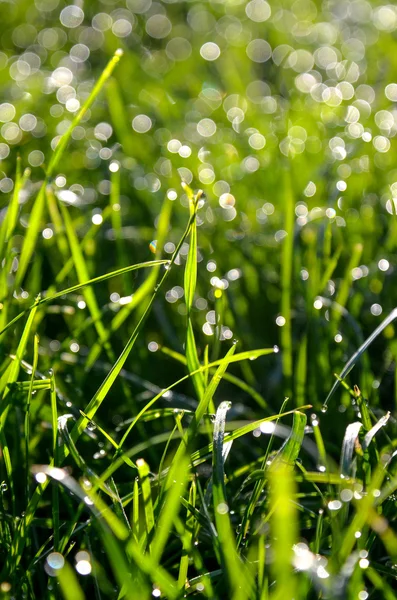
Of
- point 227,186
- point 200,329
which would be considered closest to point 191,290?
point 200,329

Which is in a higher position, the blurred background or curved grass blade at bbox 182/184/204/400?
curved grass blade at bbox 182/184/204/400

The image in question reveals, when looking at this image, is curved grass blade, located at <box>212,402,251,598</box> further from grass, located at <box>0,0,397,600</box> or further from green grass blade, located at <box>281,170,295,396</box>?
green grass blade, located at <box>281,170,295,396</box>

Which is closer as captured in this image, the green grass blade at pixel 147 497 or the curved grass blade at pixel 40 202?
the green grass blade at pixel 147 497

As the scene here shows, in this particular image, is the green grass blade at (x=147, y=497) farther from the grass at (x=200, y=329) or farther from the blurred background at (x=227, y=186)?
the blurred background at (x=227, y=186)

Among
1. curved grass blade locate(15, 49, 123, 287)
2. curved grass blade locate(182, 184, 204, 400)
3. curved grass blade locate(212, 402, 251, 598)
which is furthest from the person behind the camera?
curved grass blade locate(15, 49, 123, 287)

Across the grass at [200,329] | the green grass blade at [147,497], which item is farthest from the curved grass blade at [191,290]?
the green grass blade at [147,497]

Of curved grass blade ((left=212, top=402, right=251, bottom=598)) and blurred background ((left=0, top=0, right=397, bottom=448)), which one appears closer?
curved grass blade ((left=212, top=402, right=251, bottom=598))

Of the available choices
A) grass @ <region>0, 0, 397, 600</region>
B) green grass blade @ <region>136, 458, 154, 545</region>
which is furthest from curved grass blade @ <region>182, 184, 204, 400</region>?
green grass blade @ <region>136, 458, 154, 545</region>

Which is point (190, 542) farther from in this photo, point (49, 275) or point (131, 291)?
point (49, 275)
